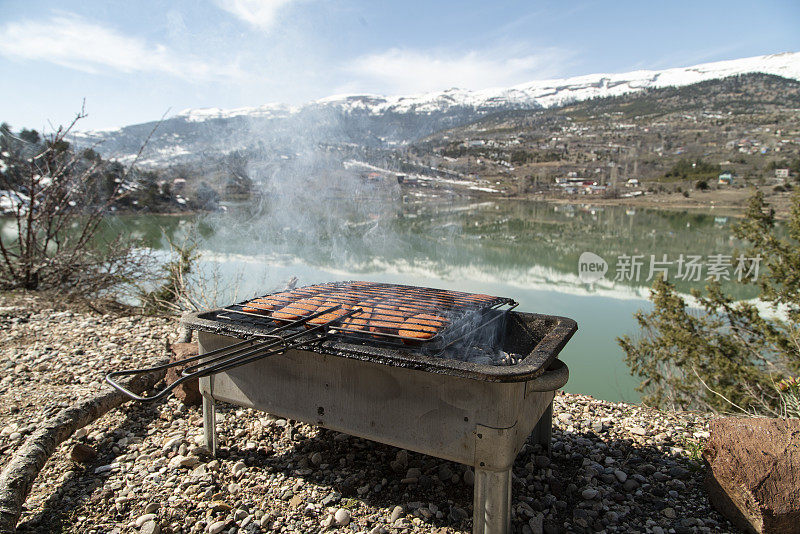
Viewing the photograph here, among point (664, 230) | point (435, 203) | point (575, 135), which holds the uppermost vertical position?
point (575, 135)

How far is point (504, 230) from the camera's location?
21438 mm

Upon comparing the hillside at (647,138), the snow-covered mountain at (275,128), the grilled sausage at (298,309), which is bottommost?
the grilled sausage at (298,309)

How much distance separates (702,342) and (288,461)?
5.93 m

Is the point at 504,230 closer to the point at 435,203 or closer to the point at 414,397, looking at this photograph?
the point at 435,203

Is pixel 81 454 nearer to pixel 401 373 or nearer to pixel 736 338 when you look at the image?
pixel 401 373

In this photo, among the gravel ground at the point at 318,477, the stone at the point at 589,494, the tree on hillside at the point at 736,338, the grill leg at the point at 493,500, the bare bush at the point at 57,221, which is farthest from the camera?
the bare bush at the point at 57,221

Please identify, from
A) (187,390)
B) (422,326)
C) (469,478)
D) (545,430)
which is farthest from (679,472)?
(187,390)

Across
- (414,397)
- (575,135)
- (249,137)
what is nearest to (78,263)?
(249,137)

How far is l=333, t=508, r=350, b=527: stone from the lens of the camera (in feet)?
7.44

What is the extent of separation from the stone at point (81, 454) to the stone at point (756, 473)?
3.62 m

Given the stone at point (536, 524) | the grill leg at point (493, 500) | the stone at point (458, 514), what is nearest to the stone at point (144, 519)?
the stone at point (458, 514)

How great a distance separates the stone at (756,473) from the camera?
80.2 inches

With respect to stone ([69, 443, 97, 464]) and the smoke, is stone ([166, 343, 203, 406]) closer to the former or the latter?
stone ([69, 443, 97, 464])

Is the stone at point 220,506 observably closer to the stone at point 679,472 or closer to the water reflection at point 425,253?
the stone at point 679,472
